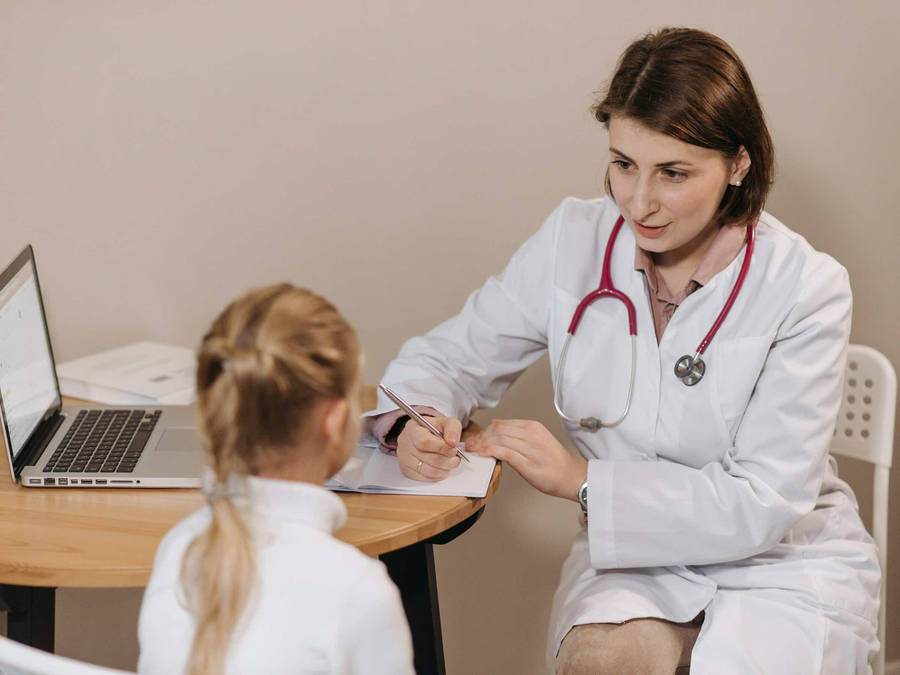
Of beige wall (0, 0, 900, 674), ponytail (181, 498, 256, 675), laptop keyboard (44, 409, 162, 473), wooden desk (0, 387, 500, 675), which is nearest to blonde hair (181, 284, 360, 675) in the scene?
ponytail (181, 498, 256, 675)

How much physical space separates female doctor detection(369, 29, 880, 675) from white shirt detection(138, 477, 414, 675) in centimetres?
57

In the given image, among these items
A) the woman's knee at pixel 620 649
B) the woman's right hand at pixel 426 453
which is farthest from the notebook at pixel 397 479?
the woman's knee at pixel 620 649

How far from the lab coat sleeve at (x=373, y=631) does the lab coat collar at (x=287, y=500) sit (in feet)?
0.26

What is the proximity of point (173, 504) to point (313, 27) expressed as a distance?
3.29ft

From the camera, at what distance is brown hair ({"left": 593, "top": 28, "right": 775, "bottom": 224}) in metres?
1.45

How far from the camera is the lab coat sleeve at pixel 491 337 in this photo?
1.73 metres

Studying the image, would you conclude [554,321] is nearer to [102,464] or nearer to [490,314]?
[490,314]

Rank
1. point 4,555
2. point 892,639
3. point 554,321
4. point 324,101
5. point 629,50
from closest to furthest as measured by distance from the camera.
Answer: point 4,555 → point 629,50 → point 554,321 → point 324,101 → point 892,639

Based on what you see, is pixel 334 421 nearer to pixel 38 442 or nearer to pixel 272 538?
pixel 272 538

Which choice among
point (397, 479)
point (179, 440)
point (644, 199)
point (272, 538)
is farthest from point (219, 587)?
point (644, 199)

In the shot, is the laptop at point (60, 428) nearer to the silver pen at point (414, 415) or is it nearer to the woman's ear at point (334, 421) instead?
the silver pen at point (414, 415)

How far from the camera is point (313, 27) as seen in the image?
1.98m

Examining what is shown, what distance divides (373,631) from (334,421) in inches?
7.8

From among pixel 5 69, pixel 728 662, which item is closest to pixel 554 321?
pixel 728 662
